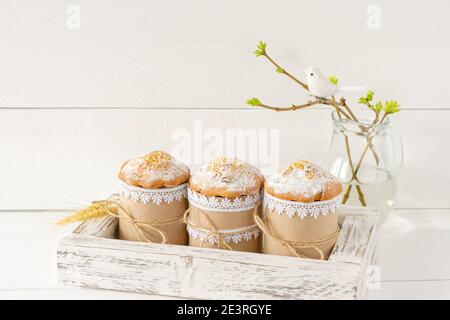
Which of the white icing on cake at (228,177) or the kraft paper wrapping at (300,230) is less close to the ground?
the white icing on cake at (228,177)

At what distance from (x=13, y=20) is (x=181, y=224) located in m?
0.52

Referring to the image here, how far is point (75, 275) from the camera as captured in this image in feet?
3.04

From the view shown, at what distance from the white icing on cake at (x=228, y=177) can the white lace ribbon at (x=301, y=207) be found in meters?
0.05

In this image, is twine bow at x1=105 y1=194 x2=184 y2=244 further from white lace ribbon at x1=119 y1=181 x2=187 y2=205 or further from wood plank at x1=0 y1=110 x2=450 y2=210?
wood plank at x1=0 y1=110 x2=450 y2=210

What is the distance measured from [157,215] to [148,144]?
1.14 ft

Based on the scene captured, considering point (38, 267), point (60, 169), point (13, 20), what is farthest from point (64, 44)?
point (38, 267)

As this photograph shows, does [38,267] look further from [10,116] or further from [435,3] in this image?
[435,3]

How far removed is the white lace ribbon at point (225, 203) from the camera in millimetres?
896

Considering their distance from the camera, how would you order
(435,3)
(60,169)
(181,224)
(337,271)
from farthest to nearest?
(60,169) → (435,3) → (181,224) → (337,271)

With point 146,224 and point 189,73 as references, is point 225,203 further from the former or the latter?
point 189,73

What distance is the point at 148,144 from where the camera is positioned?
127 cm

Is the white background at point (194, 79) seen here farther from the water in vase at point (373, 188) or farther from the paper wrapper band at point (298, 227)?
the paper wrapper band at point (298, 227)

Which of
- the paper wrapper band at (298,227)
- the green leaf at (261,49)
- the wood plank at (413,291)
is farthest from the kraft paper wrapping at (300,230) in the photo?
the green leaf at (261,49)

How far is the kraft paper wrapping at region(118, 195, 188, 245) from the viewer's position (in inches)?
37.1
